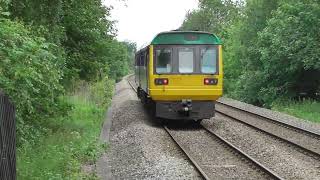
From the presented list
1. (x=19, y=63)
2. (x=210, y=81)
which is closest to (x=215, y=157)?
(x=210, y=81)

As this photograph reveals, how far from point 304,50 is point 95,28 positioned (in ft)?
41.2

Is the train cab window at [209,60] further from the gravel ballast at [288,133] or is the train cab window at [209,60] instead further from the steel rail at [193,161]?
the steel rail at [193,161]

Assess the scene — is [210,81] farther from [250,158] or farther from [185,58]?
[250,158]

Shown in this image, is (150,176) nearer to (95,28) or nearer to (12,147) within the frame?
(12,147)

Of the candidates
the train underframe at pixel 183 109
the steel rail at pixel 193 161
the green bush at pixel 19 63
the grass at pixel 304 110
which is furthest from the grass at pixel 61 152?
the grass at pixel 304 110

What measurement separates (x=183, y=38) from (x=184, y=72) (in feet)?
3.50

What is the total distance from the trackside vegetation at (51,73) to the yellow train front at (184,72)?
217cm

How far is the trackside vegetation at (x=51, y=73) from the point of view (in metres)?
7.87

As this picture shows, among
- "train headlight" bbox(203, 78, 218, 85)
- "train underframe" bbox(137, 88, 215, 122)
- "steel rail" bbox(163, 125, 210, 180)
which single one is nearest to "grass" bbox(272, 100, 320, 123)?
"train underframe" bbox(137, 88, 215, 122)

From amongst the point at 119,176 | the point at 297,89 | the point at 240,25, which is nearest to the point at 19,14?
the point at 119,176

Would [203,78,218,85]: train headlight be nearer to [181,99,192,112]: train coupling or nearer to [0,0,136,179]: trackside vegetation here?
[181,99,192,112]: train coupling

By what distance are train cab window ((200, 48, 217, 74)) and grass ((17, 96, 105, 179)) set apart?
3885 millimetres

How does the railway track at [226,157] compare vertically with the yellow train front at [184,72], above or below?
below

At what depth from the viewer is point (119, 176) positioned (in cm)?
1041
